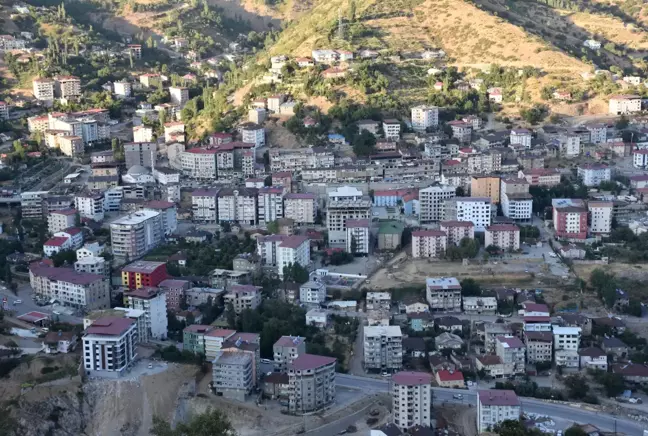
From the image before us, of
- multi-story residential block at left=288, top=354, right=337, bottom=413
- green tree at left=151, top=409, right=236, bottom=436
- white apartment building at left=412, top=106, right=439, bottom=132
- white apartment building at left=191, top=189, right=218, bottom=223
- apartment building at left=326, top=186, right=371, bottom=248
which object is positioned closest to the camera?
green tree at left=151, top=409, right=236, bottom=436

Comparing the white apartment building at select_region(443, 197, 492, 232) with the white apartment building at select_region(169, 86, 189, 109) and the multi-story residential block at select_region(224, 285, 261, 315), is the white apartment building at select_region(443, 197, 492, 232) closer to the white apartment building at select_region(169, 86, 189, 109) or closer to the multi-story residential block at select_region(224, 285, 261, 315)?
the multi-story residential block at select_region(224, 285, 261, 315)

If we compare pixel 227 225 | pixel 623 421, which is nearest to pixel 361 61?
pixel 227 225

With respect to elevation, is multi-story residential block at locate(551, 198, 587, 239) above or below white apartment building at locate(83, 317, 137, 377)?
above

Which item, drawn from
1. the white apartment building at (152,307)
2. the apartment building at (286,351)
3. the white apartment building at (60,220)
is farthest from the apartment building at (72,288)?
the apartment building at (286,351)

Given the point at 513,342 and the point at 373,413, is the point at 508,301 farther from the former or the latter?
the point at 373,413

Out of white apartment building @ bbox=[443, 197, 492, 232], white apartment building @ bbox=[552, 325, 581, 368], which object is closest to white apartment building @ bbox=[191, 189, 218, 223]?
white apartment building @ bbox=[443, 197, 492, 232]

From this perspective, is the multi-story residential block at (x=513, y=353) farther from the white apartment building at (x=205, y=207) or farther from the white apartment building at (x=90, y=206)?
the white apartment building at (x=90, y=206)

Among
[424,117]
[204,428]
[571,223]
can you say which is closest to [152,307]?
[204,428]
